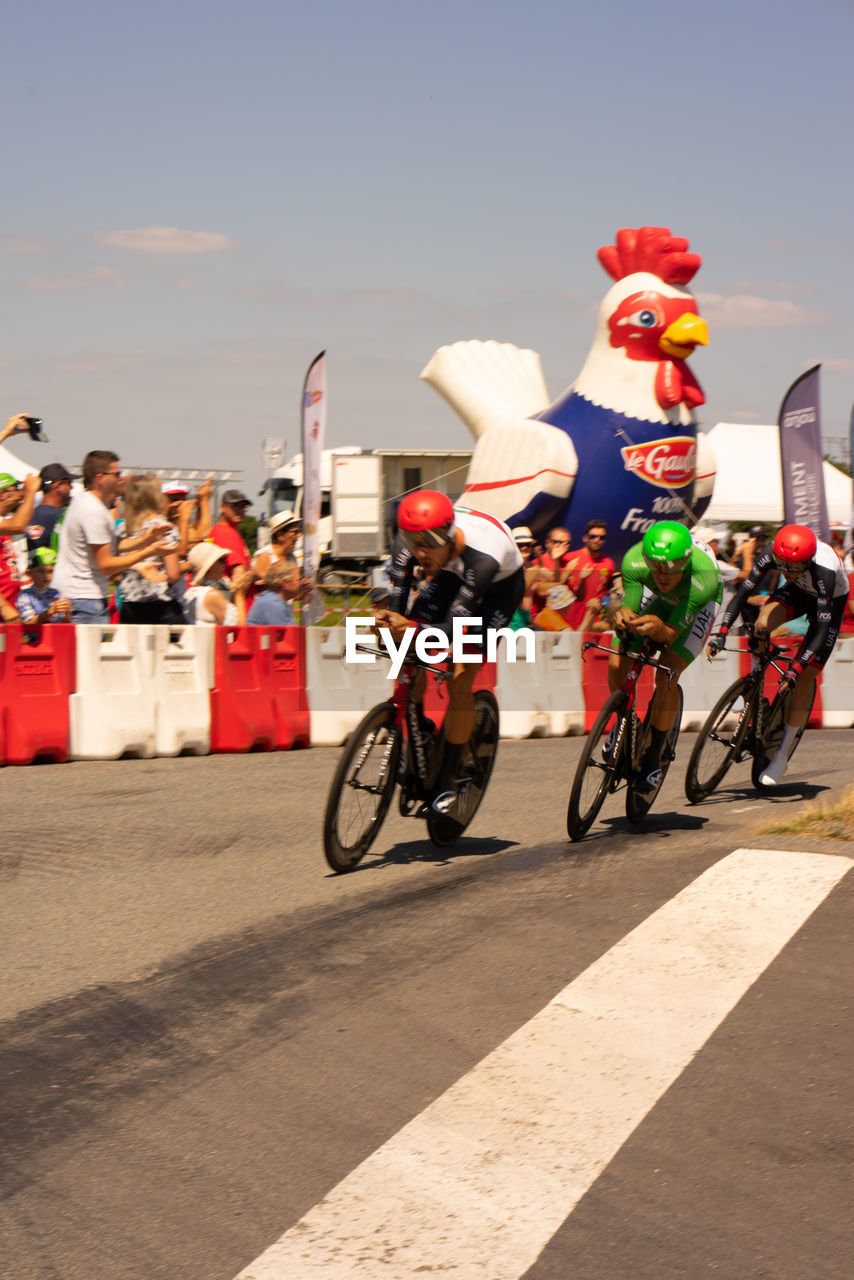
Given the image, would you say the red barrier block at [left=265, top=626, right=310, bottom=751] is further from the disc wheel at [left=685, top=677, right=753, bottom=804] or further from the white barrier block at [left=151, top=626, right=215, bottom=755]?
the disc wheel at [left=685, top=677, right=753, bottom=804]

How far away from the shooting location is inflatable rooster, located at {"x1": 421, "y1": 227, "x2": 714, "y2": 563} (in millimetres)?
22578

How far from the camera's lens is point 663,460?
22.8m

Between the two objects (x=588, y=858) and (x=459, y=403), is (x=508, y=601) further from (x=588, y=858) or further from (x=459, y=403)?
(x=459, y=403)

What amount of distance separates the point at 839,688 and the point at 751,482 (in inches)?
966

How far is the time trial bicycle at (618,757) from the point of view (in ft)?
24.9

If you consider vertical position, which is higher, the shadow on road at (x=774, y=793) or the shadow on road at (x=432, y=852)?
the shadow on road at (x=432, y=852)

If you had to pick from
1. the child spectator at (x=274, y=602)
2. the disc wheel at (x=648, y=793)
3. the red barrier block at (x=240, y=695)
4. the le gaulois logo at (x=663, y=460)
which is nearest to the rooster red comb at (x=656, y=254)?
the le gaulois logo at (x=663, y=460)

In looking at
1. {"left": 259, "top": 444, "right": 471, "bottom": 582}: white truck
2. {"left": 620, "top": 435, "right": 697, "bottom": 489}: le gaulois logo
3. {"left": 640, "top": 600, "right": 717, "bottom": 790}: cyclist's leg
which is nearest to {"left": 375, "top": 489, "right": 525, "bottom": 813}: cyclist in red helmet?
{"left": 640, "top": 600, "right": 717, "bottom": 790}: cyclist's leg

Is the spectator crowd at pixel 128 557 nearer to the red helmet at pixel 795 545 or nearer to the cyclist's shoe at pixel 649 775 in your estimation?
the cyclist's shoe at pixel 649 775

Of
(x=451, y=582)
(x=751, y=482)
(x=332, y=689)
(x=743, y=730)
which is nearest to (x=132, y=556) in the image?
(x=332, y=689)

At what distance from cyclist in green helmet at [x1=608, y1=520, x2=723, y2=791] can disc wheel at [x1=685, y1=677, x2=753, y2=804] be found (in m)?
0.91

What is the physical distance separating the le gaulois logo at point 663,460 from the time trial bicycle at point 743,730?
1316 cm

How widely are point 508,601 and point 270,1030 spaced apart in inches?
130

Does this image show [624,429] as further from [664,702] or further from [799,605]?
[664,702]
